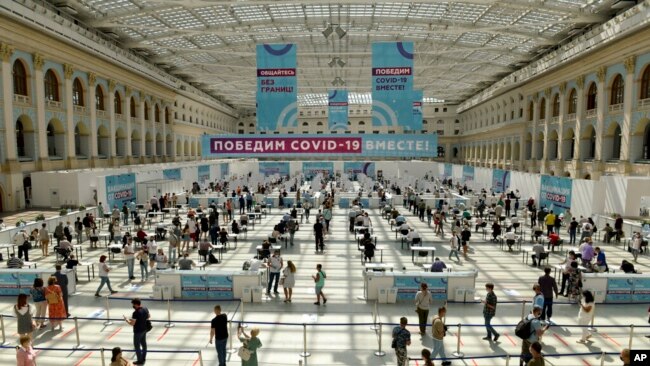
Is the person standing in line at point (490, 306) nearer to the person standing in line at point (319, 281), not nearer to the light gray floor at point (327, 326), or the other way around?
the light gray floor at point (327, 326)

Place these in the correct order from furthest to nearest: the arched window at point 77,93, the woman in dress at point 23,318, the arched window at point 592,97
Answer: the arched window at point 592,97, the arched window at point 77,93, the woman in dress at point 23,318

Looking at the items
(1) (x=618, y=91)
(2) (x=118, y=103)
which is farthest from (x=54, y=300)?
(2) (x=118, y=103)

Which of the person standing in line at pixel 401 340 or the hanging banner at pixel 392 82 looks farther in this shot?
the hanging banner at pixel 392 82

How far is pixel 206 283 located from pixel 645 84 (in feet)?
96.2

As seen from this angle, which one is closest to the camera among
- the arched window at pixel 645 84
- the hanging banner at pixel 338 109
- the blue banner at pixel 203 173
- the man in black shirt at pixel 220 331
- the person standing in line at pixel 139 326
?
the man in black shirt at pixel 220 331

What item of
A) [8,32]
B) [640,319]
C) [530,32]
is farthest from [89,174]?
[530,32]

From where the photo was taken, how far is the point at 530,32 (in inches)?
1393

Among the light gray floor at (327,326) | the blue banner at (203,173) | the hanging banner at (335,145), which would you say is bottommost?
the light gray floor at (327,326)

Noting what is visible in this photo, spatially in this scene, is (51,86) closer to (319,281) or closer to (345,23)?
(345,23)

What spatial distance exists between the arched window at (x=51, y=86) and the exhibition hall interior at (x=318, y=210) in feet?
0.47

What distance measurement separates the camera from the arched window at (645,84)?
26.3m

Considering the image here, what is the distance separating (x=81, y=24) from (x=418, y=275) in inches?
1284

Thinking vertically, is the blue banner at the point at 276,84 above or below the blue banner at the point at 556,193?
above

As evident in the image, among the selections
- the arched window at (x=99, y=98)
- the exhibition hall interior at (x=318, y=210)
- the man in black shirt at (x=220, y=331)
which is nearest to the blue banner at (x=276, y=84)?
the exhibition hall interior at (x=318, y=210)
